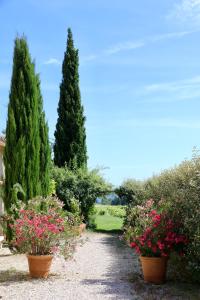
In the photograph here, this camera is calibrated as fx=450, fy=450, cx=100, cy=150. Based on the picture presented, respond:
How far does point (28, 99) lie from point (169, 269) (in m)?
6.00

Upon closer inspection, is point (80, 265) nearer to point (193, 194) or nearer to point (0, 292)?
point (0, 292)

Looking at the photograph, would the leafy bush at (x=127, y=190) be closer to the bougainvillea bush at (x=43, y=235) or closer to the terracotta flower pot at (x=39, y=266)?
the bougainvillea bush at (x=43, y=235)

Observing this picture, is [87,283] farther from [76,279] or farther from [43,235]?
[43,235]

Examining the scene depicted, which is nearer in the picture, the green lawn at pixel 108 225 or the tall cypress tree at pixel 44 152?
the tall cypress tree at pixel 44 152

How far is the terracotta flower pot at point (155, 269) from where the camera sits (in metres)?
7.68

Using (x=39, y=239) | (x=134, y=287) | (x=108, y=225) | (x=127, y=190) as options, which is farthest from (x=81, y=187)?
(x=134, y=287)

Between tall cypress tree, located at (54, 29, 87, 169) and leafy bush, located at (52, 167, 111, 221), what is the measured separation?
3572 mm

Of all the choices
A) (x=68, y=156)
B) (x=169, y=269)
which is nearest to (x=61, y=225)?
(x=169, y=269)

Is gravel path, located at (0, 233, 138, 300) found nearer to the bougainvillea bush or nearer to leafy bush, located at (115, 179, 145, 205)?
the bougainvillea bush

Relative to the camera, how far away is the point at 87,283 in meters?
7.60

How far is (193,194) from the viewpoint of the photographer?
735cm

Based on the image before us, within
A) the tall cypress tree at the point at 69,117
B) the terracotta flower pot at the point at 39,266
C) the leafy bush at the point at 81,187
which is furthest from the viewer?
the tall cypress tree at the point at 69,117

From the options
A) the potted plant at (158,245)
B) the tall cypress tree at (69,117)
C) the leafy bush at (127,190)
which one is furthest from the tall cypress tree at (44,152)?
the tall cypress tree at (69,117)

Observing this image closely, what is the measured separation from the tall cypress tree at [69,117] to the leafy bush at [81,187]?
141 inches
